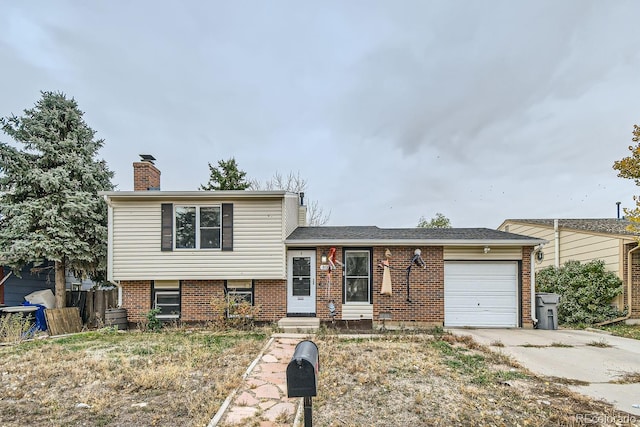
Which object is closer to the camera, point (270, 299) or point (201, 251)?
point (201, 251)

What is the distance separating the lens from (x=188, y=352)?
7262mm

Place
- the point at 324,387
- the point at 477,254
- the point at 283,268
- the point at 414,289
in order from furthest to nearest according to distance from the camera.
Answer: the point at 477,254 → the point at 414,289 → the point at 283,268 → the point at 324,387

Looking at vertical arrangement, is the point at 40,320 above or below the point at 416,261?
below

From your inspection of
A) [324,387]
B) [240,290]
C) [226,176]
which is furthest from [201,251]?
[226,176]

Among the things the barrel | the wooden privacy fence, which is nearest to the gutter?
the barrel

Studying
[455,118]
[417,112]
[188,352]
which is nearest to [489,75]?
[455,118]

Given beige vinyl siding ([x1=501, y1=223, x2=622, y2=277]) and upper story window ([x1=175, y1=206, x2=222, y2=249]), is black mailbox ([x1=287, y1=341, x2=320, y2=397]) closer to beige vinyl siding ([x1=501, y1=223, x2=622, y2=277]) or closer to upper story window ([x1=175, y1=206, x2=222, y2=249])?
upper story window ([x1=175, y1=206, x2=222, y2=249])

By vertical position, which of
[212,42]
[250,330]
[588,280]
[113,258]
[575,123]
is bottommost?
[250,330]

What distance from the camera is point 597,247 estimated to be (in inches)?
483

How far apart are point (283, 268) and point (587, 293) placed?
993cm

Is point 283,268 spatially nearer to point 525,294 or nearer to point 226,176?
point 525,294

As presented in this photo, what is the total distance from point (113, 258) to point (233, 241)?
12.0 feet

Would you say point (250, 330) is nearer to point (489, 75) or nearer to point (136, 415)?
point (136, 415)

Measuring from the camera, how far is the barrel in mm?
10209
